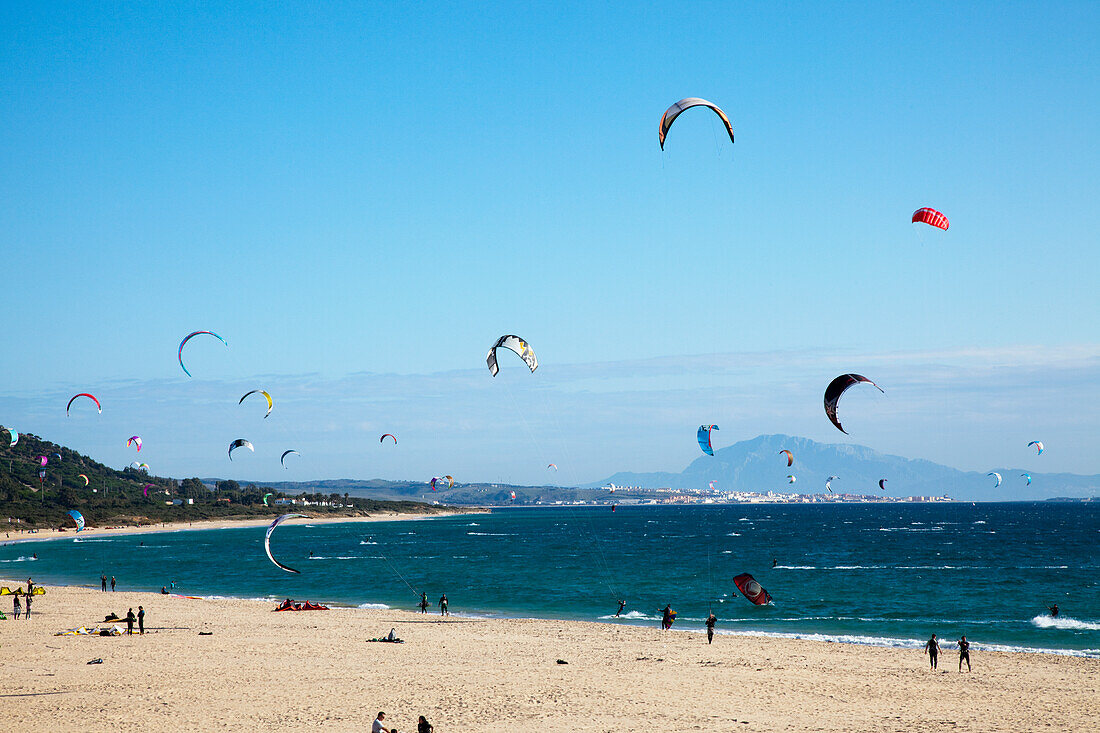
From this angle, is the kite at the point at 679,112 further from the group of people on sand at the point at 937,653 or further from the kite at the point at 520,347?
the group of people on sand at the point at 937,653

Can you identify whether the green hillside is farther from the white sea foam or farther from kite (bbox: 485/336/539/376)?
the white sea foam

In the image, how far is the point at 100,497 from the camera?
126 m

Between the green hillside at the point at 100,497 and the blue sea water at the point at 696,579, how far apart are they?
28.4 metres

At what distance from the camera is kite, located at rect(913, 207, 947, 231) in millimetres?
19547

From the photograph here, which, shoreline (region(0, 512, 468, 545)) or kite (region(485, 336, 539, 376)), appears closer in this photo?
kite (region(485, 336, 539, 376))

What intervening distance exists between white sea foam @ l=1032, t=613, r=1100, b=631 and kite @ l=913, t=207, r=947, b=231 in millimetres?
16826

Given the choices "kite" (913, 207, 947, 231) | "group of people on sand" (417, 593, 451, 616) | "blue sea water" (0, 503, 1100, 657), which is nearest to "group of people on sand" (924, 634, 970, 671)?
"blue sea water" (0, 503, 1100, 657)

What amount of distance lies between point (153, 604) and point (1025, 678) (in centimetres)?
2900

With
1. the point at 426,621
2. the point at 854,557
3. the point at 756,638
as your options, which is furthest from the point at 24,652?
the point at 854,557

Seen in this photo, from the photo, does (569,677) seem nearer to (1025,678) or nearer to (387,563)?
(1025,678)

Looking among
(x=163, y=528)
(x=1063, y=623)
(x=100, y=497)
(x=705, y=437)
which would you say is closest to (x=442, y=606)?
(x=705, y=437)

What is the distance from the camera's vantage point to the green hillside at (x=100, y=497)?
10344 centimetres

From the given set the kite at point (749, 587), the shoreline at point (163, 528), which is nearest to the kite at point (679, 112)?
the kite at point (749, 587)

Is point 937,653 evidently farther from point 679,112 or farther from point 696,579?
point 696,579
